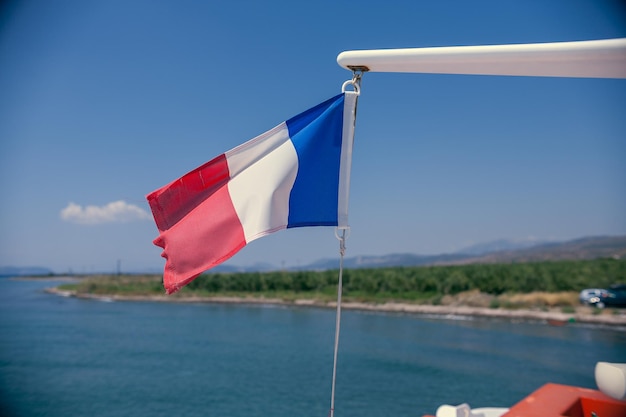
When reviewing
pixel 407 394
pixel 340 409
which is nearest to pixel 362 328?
pixel 407 394

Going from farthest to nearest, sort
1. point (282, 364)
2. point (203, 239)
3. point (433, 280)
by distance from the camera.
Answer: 1. point (433, 280)
2. point (282, 364)
3. point (203, 239)

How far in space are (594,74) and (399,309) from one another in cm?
3315

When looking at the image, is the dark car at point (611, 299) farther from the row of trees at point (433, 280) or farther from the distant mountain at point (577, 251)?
the distant mountain at point (577, 251)

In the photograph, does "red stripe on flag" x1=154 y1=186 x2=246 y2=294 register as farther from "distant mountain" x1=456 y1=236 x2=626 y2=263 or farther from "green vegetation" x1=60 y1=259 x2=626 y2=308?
"distant mountain" x1=456 y1=236 x2=626 y2=263

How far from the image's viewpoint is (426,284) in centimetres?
3950

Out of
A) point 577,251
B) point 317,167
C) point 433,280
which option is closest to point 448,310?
point 433,280

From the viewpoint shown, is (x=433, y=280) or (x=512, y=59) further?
(x=433, y=280)

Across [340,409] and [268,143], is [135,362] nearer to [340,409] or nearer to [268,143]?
[340,409]

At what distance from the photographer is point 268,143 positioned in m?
2.43

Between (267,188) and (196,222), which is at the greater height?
(267,188)

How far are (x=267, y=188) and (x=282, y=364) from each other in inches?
596

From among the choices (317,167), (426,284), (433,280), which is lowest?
(426,284)

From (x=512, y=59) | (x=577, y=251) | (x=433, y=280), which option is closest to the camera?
(x=512, y=59)

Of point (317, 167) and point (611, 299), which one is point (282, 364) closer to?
point (317, 167)
